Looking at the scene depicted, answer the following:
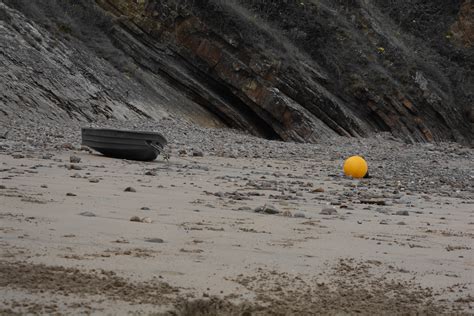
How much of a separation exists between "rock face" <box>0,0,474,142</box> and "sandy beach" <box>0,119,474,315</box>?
297 inches

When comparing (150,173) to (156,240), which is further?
→ (150,173)

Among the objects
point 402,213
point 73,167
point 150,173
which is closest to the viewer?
point 402,213

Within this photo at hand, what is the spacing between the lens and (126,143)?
9.12 metres

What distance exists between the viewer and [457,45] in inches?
1342

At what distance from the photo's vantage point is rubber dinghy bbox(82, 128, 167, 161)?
9.10 metres

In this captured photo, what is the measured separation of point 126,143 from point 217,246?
5648 mm

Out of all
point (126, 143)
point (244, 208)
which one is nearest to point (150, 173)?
point (126, 143)

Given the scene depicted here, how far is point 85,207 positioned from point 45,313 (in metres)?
2.28

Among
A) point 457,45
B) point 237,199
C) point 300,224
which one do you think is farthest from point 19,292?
point 457,45

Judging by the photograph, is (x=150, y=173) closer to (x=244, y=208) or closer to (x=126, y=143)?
(x=126, y=143)

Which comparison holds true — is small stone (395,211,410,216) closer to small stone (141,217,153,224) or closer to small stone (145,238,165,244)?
small stone (141,217,153,224)

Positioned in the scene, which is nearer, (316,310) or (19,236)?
(316,310)

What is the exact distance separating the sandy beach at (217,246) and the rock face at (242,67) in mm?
7553

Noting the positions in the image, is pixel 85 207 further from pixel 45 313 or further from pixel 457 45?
pixel 457 45
